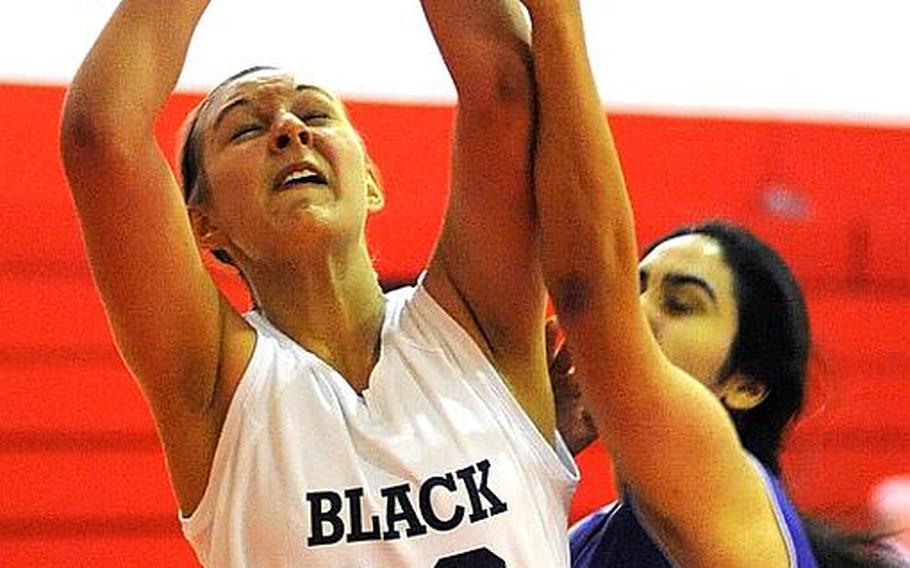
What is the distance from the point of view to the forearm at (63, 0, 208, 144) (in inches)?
38.8

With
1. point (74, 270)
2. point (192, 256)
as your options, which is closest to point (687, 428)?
point (192, 256)

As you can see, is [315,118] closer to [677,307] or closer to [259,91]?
[259,91]

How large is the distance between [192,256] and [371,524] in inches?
7.3

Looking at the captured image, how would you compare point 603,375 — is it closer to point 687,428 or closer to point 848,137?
point 687,428

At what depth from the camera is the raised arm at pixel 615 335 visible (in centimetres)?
103

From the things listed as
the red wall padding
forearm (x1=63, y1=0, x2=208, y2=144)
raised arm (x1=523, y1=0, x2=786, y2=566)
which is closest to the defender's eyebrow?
raised arm (x1=523, y1=0, x2=786, y2=566)

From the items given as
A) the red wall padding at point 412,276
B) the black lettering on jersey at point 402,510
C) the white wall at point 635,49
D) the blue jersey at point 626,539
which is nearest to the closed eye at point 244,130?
the black lettering on jersey at point 402,510

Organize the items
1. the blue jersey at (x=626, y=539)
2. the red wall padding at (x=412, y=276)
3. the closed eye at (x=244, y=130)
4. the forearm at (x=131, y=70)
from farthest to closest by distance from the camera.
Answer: the red wall padding at (x=412, y=276)
the blue jersey at (x=626, y=539)
the closed eye at (x=244, y=130)
the forearm at (x=131, y=70)

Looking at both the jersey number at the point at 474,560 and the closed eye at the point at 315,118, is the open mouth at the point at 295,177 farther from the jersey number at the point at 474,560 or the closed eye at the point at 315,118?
the jersey number at the point at 474,560

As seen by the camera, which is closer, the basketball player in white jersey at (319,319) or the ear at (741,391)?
the basketball player in white jersey at (319,319)

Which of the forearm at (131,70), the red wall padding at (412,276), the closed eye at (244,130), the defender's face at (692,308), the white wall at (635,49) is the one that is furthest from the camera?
the white wall at (635,49)

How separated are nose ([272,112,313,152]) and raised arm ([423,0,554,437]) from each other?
0.30ft

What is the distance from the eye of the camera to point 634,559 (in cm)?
131

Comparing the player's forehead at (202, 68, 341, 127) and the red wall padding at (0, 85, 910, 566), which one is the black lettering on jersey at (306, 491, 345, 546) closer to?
the player's forehead at (202, 68, 341, 127)
